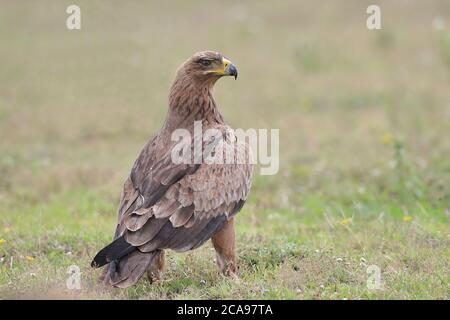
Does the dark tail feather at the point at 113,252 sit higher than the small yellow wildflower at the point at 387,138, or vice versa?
the small yellow wildflower at the point at 387,138

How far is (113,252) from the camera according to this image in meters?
5.90

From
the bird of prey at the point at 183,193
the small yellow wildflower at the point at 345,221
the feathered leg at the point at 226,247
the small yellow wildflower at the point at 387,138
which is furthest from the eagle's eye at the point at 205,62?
the small yellow wildflower at the point at 387,138

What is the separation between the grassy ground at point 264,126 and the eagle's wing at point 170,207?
0.39 m

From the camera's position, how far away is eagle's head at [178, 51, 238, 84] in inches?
275

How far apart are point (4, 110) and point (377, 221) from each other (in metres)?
7.98

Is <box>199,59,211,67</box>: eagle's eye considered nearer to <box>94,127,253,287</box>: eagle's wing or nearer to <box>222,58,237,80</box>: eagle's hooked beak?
<box>222,58,237,80</box>: eagle's hooked beak

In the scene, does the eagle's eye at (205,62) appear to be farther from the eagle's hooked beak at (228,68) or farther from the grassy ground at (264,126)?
the grassy ground at (264,126)

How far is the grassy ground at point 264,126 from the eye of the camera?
671 centimetres

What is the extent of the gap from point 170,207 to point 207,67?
1.51 metres

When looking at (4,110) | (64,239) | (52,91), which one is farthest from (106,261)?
(52,91)

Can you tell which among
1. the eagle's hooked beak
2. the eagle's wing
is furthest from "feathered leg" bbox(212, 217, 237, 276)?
the eagle's hooked beak

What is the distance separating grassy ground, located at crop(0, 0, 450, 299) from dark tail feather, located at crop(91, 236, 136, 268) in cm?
35

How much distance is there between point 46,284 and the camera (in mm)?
6238

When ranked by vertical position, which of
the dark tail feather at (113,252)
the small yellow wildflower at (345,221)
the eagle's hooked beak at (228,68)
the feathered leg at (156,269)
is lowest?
the feathered leg at (156,269)
